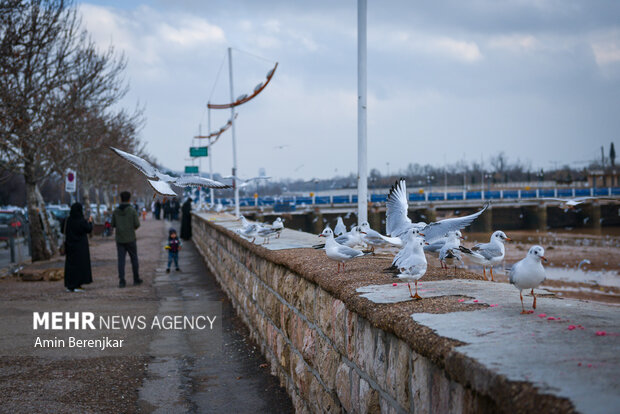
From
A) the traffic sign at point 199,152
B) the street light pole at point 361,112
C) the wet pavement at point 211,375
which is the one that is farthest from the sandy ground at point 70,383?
the traffic sign at point 199,152

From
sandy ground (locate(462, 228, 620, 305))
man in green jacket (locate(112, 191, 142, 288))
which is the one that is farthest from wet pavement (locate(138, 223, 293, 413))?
sandy ground (locate(462, 228, 620, 305))

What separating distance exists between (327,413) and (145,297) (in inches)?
312

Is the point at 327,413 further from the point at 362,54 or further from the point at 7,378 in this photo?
the point at 362,54

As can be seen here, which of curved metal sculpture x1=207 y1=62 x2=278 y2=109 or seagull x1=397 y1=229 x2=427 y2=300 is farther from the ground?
curved metal sculpture x1=207 y1=62 x2=278 y2=109

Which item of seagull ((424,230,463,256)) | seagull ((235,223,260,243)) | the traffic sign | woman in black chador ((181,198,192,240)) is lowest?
woman in black chador ((181,198,192,240))

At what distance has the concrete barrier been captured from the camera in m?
2.10

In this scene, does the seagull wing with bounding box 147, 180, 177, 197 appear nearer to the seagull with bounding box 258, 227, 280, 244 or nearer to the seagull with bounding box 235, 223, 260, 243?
the seagull with bounding box 258, 227, 280, 244

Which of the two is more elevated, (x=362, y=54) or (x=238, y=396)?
(x=362, y=54)

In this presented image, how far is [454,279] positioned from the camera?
168 inches

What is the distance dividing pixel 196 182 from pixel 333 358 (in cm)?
164

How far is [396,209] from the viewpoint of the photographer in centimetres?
602

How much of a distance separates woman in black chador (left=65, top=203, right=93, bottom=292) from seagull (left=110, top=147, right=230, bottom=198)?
800 centimetres

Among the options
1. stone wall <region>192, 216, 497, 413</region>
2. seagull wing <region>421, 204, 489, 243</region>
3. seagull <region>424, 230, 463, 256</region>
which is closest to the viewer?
stone wall <region>192, 216, 497, 413</region>

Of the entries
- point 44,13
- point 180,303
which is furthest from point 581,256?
point 44,13
